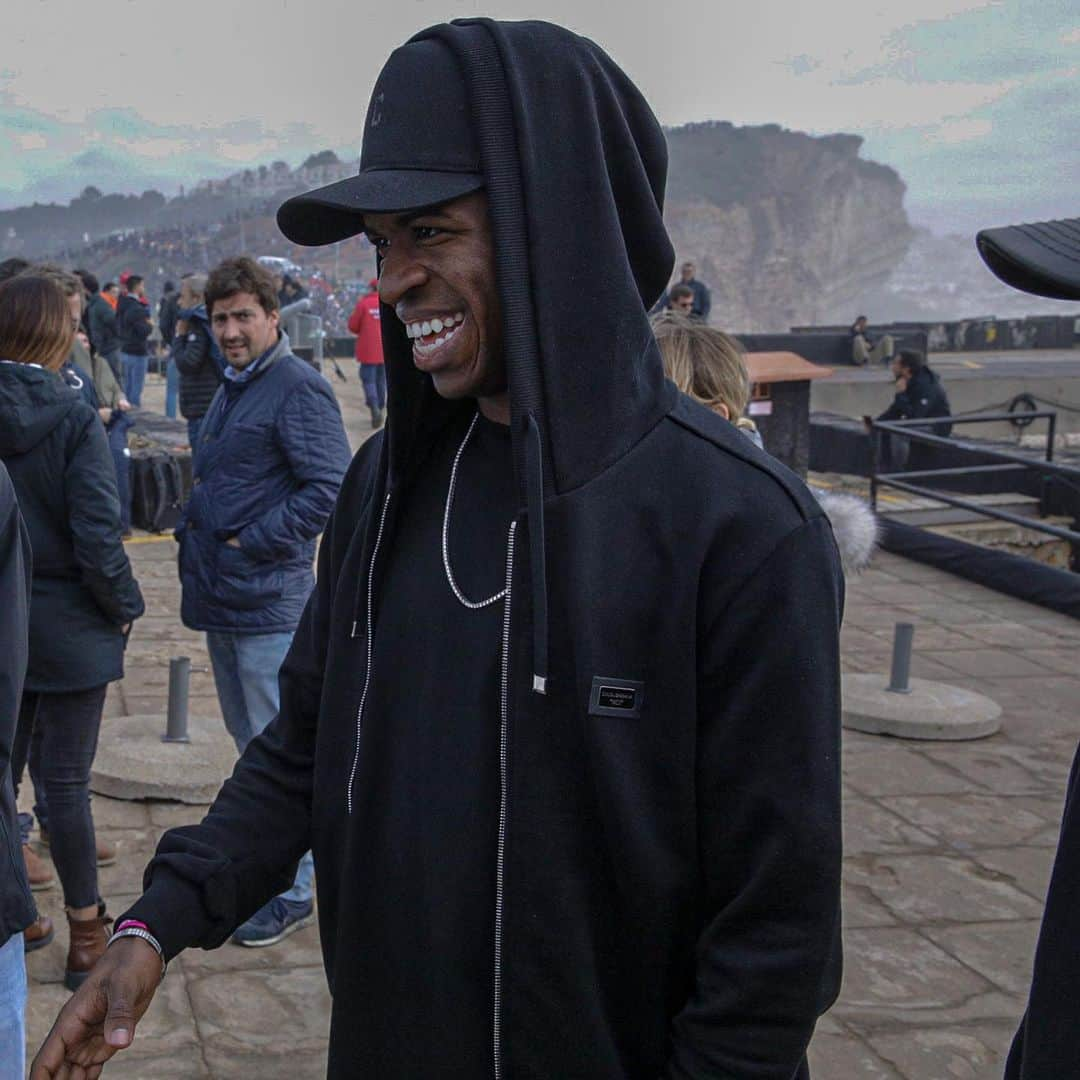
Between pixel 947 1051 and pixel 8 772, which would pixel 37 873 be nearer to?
pixel 8 772

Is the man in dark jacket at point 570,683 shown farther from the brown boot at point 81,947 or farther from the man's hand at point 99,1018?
the brown boot at point 81,947

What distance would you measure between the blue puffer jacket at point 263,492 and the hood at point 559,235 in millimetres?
2563

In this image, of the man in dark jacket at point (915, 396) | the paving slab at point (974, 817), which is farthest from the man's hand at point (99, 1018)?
the man in dark jacket at point (915, 396)

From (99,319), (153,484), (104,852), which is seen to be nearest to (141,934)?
(104,852)

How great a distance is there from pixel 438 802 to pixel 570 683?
22 cm

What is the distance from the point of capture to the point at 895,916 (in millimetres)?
4562

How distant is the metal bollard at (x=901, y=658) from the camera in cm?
675

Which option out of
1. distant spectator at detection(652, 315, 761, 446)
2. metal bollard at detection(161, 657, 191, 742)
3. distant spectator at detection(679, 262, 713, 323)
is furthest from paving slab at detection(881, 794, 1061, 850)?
distant spectator at detection(679, 262, 713, 323)

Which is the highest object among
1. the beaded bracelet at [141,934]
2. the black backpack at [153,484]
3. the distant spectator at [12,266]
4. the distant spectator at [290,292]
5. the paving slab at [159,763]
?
the distant spectator at [290,292]

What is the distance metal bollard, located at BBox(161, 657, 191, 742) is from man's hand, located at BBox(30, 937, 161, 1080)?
402cm

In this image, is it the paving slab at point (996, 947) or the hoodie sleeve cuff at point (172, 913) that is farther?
the paving slab at point (996, 947)

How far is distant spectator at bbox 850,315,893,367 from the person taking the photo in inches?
1121

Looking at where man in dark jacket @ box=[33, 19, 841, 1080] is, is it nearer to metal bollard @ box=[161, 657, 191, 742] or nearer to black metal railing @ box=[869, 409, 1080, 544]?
metal bollard @ box=[161, 657, 191, 742]

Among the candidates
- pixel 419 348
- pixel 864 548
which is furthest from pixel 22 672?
pixel 864 548
